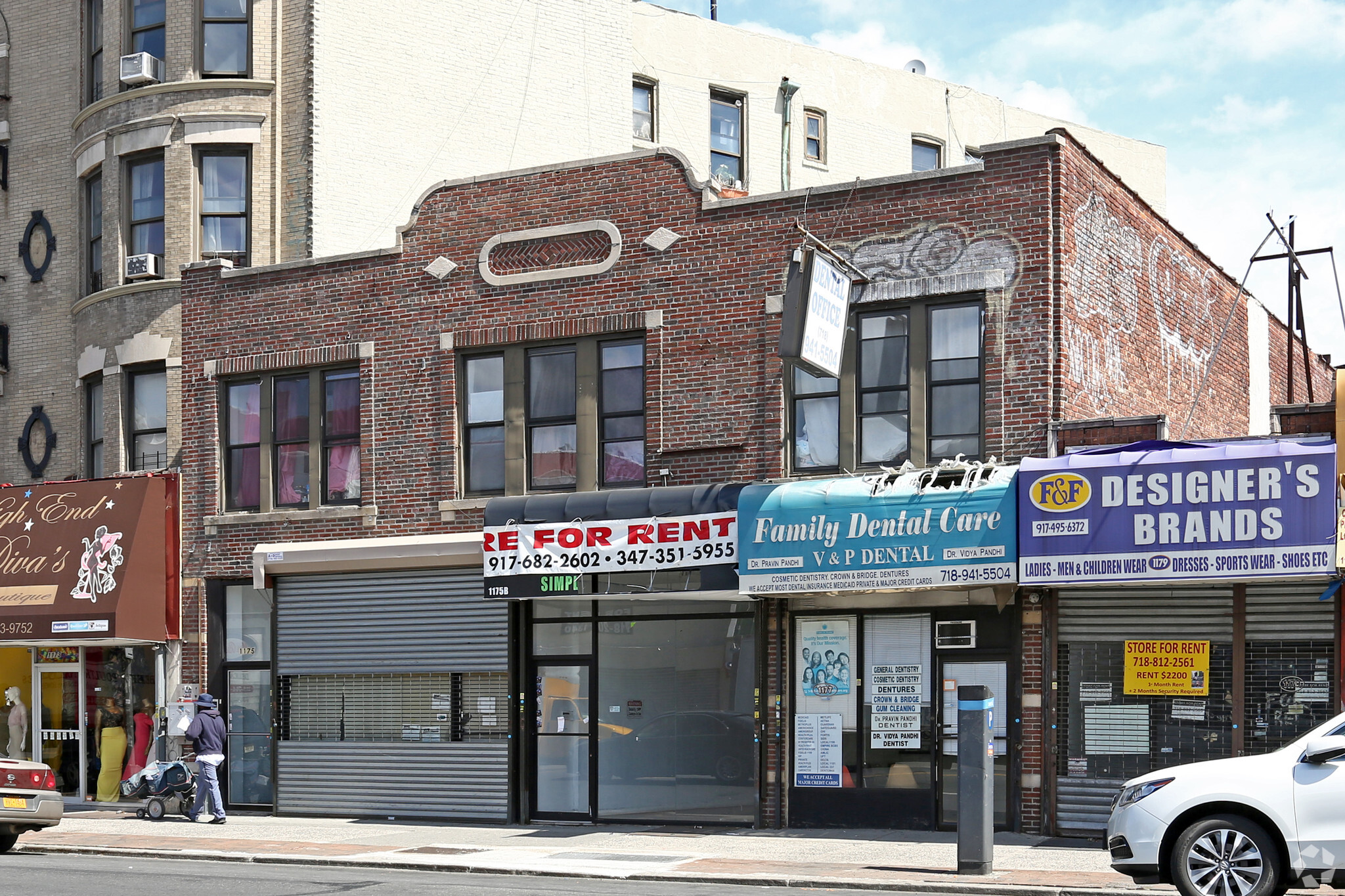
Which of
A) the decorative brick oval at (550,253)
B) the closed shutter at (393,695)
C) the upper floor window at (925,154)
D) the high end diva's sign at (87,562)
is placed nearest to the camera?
the decorative brick oval at (550,253)

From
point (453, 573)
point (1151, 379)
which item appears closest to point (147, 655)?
point (453, 573)

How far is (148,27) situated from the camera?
24.1 m

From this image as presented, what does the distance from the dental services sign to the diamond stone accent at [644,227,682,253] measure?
5381 millimetres

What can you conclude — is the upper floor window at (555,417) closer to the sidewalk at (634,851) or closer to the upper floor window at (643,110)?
the sidewalk at (634,851)

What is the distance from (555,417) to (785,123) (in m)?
14.5

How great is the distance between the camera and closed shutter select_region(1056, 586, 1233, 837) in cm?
1625

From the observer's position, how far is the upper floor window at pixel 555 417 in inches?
771

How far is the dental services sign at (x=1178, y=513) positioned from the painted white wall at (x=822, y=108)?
Result: 1629 cm

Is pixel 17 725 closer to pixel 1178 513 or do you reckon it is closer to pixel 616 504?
pixel 616 504

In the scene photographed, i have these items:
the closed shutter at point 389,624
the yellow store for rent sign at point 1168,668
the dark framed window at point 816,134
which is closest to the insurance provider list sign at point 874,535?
the yellow store for rent sign at point 1168,668

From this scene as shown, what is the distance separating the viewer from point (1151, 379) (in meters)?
19.6

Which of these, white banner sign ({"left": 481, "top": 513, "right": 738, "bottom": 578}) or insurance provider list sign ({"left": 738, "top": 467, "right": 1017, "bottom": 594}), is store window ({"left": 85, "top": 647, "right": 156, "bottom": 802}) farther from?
insurance provider list sign ({"left": 738, "top": 467, "right": 1017, "bottom": 594})

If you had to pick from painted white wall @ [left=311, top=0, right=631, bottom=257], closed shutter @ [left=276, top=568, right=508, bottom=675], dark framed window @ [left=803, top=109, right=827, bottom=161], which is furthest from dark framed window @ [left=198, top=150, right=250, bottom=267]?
dark framed window @ [left=803, top=109, right=827, bottom=161]

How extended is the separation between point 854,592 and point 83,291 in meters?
14.1
